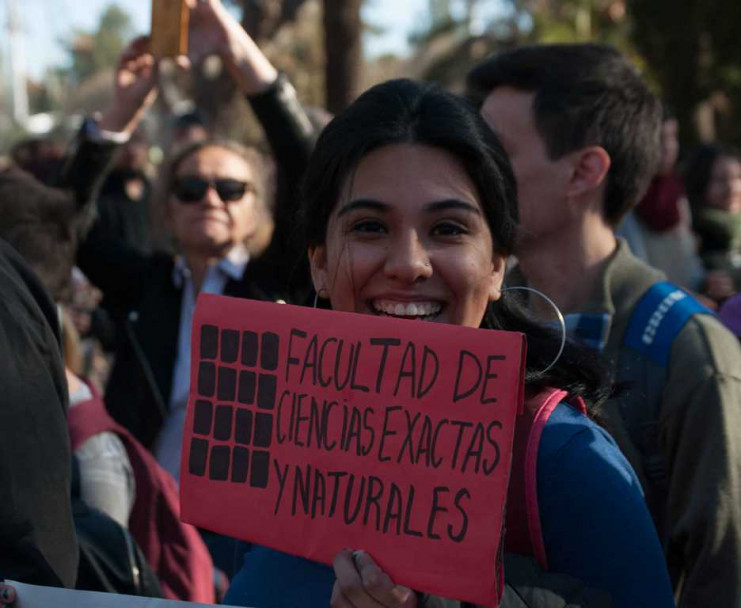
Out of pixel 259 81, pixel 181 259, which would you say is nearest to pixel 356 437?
pixel 259 81

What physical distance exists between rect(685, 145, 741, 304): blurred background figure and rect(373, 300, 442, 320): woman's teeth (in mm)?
4770

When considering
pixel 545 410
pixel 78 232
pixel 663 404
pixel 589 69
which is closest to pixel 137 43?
pixel 78 232

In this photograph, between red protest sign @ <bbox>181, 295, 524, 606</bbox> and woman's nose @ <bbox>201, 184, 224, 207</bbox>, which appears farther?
woman's nose @ <bbox>201, 184, 224, 207</bbox>

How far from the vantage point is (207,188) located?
4387 mm

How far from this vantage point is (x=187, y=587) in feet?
10.1

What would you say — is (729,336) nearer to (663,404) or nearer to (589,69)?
(663,404)

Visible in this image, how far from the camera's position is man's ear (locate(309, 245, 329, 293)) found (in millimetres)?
2137

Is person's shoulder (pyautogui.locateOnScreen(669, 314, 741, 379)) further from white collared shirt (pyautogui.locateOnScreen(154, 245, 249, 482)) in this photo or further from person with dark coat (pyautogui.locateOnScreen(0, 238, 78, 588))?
white collared shirt (pyautogui.locateOnScreen(154, 245, 249, 482))

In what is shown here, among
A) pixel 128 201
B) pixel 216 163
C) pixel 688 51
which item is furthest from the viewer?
pixel 688 51

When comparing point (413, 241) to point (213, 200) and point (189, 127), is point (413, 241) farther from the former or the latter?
point (189, 127)

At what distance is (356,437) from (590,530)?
0.39 metres

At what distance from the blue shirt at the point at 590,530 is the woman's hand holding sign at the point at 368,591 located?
0.20m

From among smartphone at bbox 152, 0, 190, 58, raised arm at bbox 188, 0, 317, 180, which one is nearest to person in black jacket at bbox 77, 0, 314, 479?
raised arm at bbox 188, 0, 317, 180

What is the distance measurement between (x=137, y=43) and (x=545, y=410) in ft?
8.20
